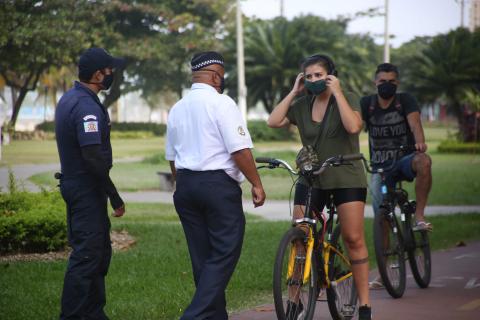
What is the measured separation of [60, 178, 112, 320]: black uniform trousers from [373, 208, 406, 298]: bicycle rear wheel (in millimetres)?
2674

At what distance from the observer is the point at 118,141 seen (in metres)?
52.6

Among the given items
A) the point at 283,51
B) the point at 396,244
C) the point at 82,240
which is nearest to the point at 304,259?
the point at 82,240

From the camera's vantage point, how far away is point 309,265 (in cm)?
605

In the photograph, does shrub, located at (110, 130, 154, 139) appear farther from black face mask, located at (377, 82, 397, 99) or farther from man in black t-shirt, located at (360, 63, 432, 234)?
black face mask, located at (377, 82, 397, 99)

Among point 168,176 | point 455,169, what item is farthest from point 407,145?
point 455,169

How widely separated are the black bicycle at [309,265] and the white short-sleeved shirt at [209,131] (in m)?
0.53

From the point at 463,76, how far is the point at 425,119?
2009 inches

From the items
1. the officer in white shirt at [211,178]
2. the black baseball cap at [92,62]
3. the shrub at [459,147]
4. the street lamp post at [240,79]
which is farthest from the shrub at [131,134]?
the officer in white shirt at [211,178]

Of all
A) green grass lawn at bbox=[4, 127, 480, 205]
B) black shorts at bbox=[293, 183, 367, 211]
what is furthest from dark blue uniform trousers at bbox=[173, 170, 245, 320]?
green grass lawn at bbox=[4, 127, 480, 205]

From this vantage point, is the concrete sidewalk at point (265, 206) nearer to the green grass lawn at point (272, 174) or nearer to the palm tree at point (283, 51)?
the green grass lawn at point (272, 174)

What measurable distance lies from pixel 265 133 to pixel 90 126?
4579cm

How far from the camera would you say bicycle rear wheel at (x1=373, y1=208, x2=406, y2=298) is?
7809 millimetres

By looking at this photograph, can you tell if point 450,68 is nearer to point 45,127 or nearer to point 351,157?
point 45,127

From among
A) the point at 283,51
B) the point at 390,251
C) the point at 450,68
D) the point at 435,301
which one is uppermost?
the point at 283,51
